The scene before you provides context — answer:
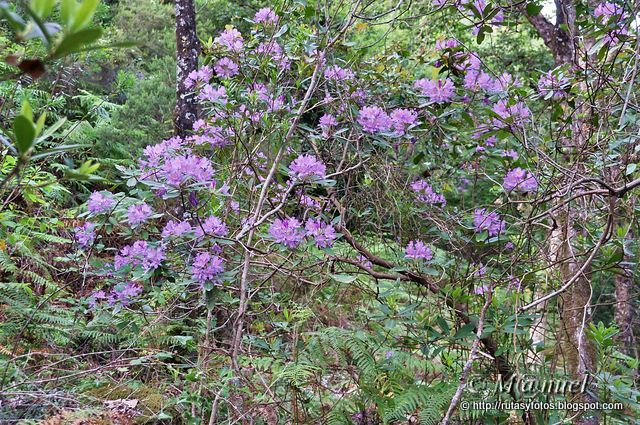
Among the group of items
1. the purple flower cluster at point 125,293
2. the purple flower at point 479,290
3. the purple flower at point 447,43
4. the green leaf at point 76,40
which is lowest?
the purple flower cluster at point 125,293

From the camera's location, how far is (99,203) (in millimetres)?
A: 2141

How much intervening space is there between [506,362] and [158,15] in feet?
23.4

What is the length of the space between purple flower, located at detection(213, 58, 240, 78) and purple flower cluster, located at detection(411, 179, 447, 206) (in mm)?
1002

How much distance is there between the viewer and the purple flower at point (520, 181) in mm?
2330

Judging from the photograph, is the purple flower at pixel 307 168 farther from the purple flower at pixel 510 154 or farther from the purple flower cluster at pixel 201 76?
the purple flower at pixel 510 154

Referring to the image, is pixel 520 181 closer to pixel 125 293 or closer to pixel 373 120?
pixel 373 120

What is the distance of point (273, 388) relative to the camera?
8.40 ft

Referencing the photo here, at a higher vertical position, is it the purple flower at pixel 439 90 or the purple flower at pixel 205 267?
the purple flower at pixel 439 90

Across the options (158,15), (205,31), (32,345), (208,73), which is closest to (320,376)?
(208,73)

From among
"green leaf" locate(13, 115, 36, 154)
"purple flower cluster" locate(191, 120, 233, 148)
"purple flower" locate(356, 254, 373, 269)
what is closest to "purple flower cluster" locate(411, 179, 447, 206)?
"purple flower" locate(356, 254, 373, 269)

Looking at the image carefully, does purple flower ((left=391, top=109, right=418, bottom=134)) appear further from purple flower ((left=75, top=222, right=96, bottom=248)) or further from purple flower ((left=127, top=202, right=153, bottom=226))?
purple flower ((left=75, top=222, right=96, bottom=248))

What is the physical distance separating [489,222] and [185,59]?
298 cm

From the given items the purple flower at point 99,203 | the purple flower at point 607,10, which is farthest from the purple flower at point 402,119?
the purple flower at point 99,203

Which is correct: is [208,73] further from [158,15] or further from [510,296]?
Answer: [158,15]
